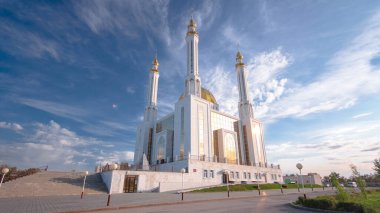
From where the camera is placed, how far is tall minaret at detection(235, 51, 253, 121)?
55219 millimetres

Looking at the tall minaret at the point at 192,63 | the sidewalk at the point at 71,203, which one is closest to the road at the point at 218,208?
the sidewalk at the point at 71,203

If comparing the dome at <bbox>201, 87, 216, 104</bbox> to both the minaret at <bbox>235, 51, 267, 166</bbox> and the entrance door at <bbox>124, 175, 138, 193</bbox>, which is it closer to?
the minaret at <bbox>235, 51, 267, 166</bbox>

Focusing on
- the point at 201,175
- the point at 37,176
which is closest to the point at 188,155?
the point at 201,175

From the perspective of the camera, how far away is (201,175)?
113 feet

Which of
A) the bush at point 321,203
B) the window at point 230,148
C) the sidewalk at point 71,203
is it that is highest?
the window at point 230,148

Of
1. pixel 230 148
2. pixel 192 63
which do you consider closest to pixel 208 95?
pixel 192 63

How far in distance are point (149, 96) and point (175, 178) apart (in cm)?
3015

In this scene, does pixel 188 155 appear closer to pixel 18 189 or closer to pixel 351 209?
pixel 18 189

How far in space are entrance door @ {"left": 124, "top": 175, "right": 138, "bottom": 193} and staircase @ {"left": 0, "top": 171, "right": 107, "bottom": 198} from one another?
273cm

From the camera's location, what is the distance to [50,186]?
25016 mm

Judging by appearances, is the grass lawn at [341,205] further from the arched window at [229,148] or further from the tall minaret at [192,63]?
the tall minaret at [192,63]

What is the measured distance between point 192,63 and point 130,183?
3142cm

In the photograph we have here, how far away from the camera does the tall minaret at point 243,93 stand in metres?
55.2

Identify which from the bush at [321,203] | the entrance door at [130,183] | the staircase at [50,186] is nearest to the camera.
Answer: the bush at [321,203]
